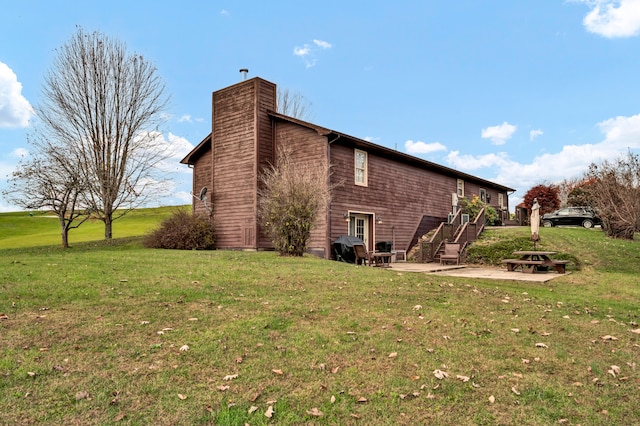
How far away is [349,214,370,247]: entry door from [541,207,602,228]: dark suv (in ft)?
55.7

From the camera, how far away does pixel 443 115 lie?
1753 cm

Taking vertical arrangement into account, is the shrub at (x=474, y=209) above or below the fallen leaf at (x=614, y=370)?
above

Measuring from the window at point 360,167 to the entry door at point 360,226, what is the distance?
1473 millimetres

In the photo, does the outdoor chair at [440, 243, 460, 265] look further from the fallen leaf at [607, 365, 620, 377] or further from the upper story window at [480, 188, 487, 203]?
the upper story window at [480, 188, 487, 203]

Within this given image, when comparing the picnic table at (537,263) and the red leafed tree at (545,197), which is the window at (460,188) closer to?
the picnic table at (537,263)

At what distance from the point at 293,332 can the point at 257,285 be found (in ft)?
8.85

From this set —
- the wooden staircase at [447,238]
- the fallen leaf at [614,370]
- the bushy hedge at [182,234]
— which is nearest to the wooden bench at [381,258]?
the wooden staircase at [447,238]

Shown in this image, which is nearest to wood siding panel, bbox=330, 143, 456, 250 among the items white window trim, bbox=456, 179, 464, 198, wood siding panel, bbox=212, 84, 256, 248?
white window trim, bbox=456, 179, 464, 198

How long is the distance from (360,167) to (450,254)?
5194 mm

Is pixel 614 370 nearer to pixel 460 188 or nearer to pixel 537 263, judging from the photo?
pixel 537 263

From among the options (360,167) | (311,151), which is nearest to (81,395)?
(311,151)

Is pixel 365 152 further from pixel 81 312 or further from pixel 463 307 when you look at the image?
pixel 81 312

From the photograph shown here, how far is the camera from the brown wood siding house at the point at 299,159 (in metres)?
17.1

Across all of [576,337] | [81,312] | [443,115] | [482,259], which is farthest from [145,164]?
[576,337]
